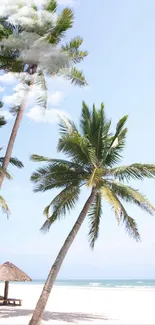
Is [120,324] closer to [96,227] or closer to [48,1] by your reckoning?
[96,227]

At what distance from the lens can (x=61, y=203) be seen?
13883mm

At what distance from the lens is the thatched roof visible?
17.7m

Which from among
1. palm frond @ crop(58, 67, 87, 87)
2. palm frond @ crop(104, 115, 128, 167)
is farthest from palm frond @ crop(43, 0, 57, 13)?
palm frond @ crop(104, 115, 128, 167)

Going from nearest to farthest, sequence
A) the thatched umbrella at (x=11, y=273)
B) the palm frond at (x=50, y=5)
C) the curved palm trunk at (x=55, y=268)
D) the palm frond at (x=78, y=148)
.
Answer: the curved palm trunk at (x=55, y=268), the palm frond at (x=78, y=148), the palm frond at (x=50, y=5), the thatched umbrella at (x=11, y=273)

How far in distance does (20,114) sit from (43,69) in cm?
215

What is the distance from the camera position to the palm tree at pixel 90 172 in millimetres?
13102

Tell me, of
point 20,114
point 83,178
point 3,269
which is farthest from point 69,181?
point 3,269

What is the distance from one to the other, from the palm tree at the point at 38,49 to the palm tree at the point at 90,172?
2.16 meters

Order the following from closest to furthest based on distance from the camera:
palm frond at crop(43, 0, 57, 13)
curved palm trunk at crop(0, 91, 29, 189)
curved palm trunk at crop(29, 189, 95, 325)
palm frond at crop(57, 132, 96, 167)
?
curved palm trunk at crop(29, 189, 95, 325) < palm frond at crop(57, 132, 96, 167) < curved palm trunk at crop(0, 91, 29, 189) < palm frond at crop(43, 0, 57, 13)

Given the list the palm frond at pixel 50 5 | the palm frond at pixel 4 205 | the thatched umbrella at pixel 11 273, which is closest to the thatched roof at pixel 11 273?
the thatched umbrella at pixel 11 273

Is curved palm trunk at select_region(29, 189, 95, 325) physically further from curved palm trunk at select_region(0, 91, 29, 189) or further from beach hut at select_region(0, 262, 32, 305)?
beach hut at select_region(0, 262, 32, 305)

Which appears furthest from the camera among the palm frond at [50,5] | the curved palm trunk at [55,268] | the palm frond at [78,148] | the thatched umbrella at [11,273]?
A: the thatched umbrella at [11,273]

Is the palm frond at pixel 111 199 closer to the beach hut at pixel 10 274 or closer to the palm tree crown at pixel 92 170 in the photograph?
the palm tree crown at pixel 92 170

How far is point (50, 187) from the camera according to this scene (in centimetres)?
1430
